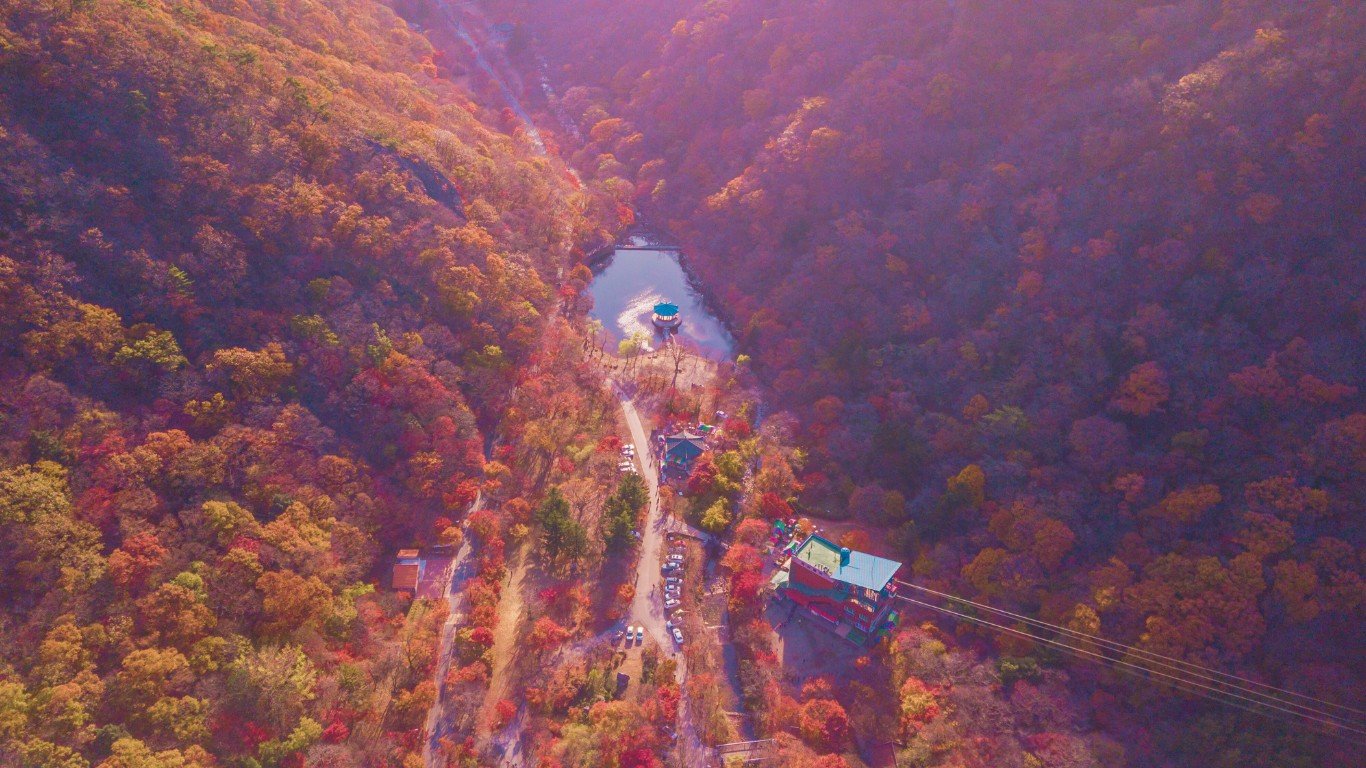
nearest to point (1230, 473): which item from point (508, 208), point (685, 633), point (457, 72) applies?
point (685, 633)

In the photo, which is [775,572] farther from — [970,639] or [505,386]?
[505,386]

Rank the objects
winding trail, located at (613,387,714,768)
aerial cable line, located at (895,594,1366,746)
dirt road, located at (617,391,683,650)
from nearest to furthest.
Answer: aerial cable line, located at (895,594,1366,746)
winding trail, located at (613,387,714,768)
dirt road, located at (617,391,683,650)

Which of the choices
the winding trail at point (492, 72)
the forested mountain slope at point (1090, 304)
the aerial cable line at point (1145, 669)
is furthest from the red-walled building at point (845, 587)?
the winding trail at point (492, 72)

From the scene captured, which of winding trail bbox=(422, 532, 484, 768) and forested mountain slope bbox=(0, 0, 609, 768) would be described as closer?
forested mountain slope bbox=(0, 0, 609, 768)

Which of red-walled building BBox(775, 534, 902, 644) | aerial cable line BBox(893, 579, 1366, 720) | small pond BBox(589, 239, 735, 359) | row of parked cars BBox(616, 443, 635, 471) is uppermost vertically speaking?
small pond BBox(589, 239, 735, 359)

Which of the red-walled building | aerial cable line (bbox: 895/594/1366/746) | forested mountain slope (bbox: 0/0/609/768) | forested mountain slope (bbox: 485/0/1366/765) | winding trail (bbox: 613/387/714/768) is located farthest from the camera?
the red-walled building

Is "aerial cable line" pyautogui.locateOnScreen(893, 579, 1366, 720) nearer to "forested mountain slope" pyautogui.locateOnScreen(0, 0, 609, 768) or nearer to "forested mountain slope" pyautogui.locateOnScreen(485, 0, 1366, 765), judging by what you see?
"forested mountain slope" pyautogui.locateOnScreen(485, 0, 1366, 765)

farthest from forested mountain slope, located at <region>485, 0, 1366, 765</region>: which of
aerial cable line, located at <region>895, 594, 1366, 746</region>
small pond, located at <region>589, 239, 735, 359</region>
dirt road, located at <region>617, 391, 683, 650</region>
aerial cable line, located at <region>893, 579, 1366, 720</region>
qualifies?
dirt road, located at <region>617, 391, 683, 650</region>
